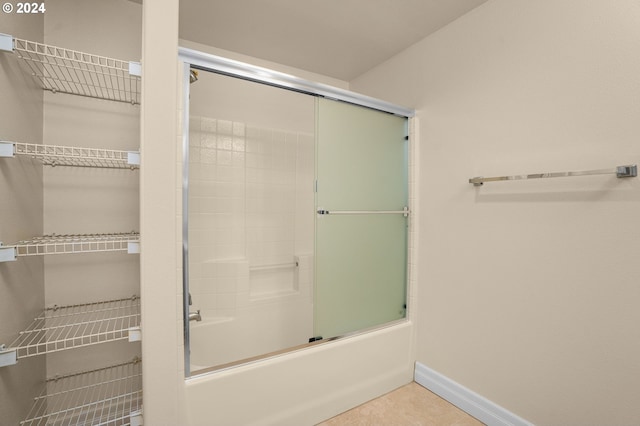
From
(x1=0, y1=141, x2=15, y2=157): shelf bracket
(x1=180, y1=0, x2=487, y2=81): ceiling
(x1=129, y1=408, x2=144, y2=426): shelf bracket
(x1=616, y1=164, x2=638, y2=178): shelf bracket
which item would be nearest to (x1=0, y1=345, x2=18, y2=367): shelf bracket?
(x1=129, y1=408, x2=144, y2=426): shelf bracket

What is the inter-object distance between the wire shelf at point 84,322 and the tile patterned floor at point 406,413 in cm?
118

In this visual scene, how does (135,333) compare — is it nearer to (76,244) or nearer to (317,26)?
(76,244)

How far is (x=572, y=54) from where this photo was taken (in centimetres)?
122

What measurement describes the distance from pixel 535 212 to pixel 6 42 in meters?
2.21

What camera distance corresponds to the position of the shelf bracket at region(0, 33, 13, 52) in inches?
38.0

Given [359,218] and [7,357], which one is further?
[359,218]

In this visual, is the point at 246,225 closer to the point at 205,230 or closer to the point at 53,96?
the point at 205,230

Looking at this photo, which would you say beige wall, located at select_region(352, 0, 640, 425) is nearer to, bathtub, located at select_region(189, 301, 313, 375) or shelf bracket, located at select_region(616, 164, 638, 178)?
shelf bracket, located at select_region(616, 164, 638, 178)

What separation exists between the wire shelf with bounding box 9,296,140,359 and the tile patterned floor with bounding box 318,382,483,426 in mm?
1183

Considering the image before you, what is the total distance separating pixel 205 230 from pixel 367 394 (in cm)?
153

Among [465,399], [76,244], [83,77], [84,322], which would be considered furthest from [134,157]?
[465,399]

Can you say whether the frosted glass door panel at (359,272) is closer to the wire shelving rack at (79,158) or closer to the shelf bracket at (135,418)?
the shelf bracket at (135,418)

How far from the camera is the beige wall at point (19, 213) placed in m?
1.07

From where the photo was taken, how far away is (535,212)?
52.8 inches
